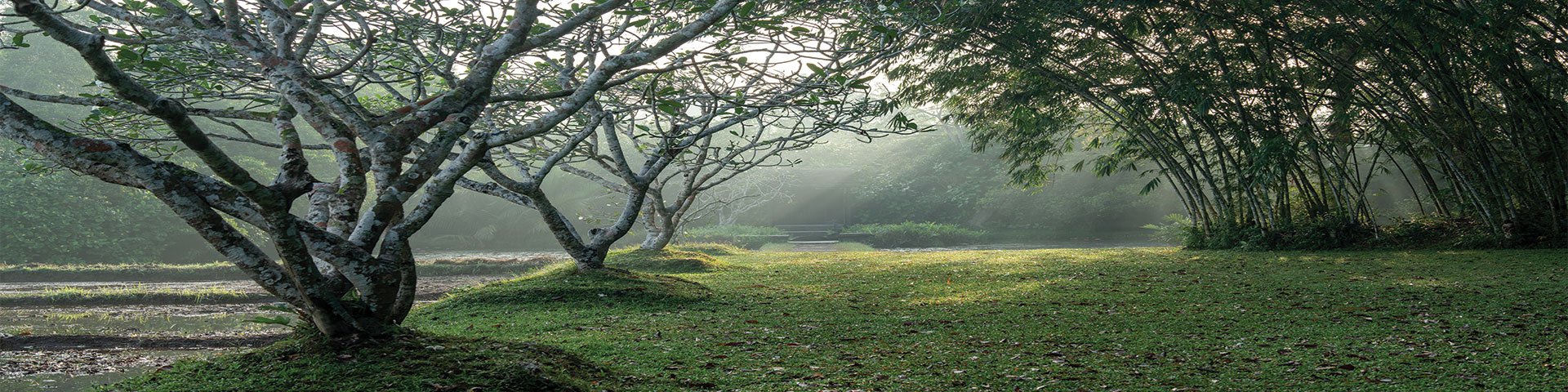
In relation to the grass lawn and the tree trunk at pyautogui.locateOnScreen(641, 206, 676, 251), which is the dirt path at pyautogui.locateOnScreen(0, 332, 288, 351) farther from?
the tree trunk at pyautogui.locateOnScreen(641, 206, 676, 251)

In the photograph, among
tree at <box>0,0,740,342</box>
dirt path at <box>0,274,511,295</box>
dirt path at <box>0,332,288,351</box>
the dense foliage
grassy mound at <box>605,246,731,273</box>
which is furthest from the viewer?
the dense foliage

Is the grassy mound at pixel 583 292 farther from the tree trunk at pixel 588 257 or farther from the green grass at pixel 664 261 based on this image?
the green grass at pixel 664 261

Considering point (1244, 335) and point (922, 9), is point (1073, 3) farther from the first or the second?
point (1244, 335)

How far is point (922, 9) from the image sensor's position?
7152mm

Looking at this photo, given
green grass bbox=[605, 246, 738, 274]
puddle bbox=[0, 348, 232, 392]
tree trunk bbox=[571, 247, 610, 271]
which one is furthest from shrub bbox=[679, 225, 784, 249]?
puddle bbox=[0, 348, 232, 392]

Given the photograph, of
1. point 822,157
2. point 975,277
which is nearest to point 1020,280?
point 975,277

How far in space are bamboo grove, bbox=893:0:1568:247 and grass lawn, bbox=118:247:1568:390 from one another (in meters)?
1.23

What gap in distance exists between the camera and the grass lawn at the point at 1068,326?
3236 millimetres

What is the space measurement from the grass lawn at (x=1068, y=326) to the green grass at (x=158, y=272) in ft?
21.2

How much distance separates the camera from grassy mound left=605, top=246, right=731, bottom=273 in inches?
366

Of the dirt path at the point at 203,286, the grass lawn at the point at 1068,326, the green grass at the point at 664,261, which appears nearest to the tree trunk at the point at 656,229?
the green grass at the point at 664,261

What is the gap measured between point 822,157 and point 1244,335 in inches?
1239

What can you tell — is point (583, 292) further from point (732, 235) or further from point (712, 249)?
point (732, 235)

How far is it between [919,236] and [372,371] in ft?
60.5
